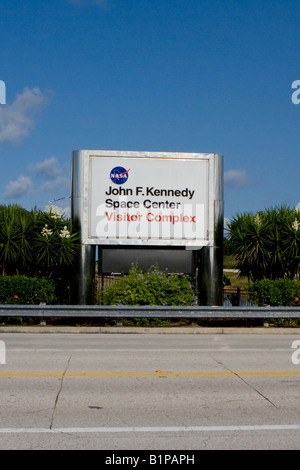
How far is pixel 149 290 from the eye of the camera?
20016 millimetres

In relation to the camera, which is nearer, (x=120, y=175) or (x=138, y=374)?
(x=138, y=374)

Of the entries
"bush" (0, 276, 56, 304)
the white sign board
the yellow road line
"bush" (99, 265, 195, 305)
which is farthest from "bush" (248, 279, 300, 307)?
the yellow road line

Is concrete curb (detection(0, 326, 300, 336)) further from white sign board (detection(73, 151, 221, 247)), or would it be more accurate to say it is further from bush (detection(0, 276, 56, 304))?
white sign board (detection(73, 151, 221, 247))

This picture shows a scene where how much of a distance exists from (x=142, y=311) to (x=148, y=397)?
981cm

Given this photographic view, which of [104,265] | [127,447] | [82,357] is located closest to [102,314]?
[104,265]

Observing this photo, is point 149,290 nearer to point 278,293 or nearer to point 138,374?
point 278,293

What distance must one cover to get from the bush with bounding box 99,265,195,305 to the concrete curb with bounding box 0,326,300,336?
1.59 m

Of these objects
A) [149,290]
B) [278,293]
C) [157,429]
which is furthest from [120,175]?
[157,429]

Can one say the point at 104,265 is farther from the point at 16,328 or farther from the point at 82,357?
the point at 82,357

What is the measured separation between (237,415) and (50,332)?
10.9 m

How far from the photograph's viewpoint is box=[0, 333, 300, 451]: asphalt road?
6.65m

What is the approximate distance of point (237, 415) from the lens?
7.79 metres

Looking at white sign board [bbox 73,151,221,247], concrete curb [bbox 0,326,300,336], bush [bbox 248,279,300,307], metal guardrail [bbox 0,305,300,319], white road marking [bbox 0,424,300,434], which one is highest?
white sign board [bbox 73,151,221,247]
